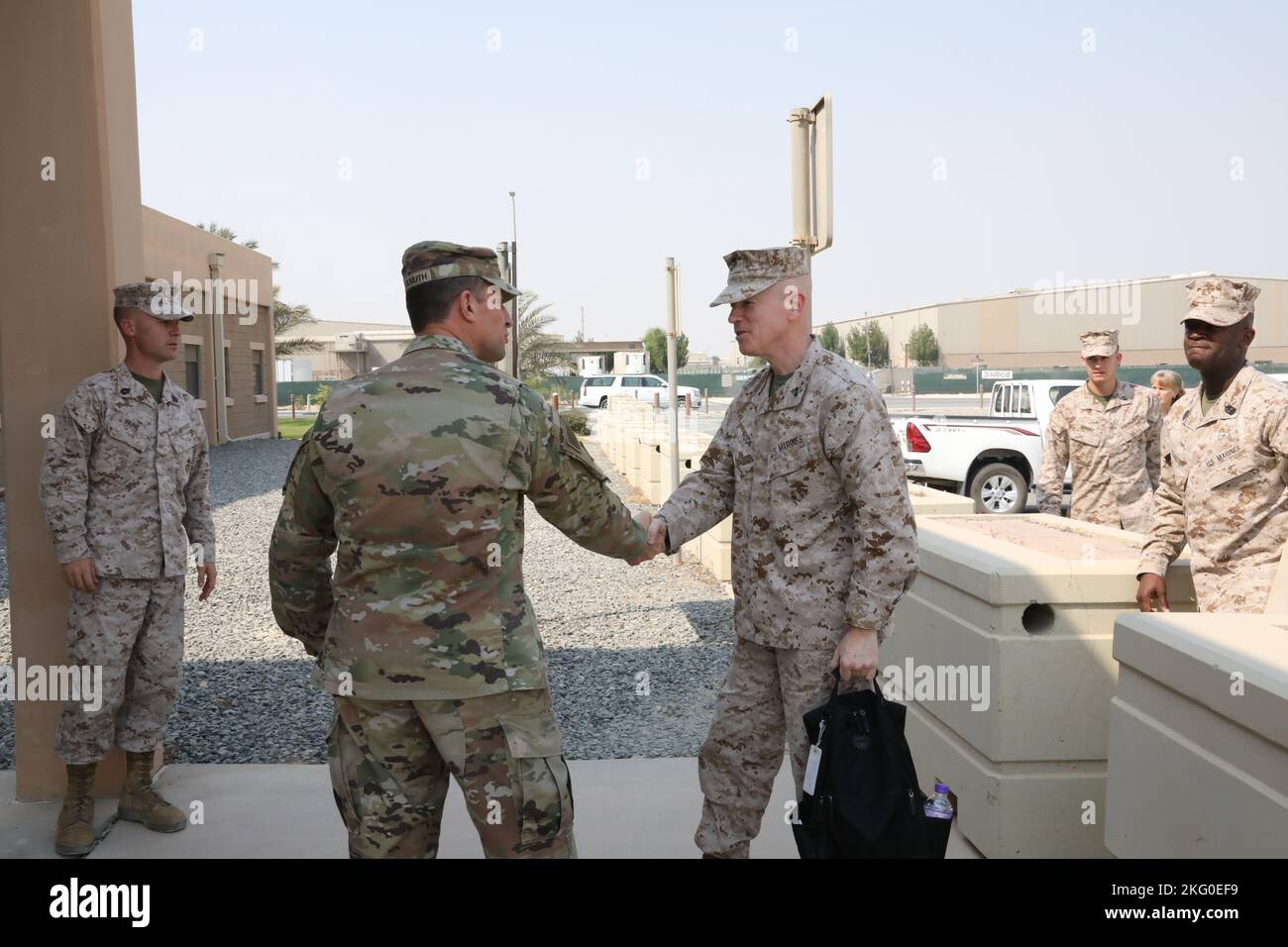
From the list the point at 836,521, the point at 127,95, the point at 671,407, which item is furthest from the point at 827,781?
the point at 671,407

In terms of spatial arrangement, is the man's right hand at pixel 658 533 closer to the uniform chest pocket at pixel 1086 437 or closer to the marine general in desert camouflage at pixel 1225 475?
the marine general in desert camouflage at pixel 1225 475

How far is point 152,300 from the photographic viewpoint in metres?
3.96

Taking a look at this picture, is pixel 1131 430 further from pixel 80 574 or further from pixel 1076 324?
pixel 1076 324

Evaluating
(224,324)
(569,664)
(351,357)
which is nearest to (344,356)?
(351,357)

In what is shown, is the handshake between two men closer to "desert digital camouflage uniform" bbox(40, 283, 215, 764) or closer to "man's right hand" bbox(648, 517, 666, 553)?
"man's right hand" bbox(648, 517, 666, 553)

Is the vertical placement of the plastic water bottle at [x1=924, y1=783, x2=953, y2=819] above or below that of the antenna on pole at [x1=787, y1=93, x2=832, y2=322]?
below

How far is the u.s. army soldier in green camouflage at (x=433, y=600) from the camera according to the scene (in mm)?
2361

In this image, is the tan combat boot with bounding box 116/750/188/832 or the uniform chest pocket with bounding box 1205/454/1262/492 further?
the tan combat boot with bounding box 116/750/188/832

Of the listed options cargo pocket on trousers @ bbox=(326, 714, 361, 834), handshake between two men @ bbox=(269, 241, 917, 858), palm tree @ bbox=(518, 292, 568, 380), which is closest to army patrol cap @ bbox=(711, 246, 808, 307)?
handshake between two men @ bbox=(269, 241, 917, 858)

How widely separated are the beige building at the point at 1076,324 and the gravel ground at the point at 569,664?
6453cm

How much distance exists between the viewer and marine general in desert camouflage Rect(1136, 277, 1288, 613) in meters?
3.40

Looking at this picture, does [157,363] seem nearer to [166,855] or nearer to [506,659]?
[166,855]

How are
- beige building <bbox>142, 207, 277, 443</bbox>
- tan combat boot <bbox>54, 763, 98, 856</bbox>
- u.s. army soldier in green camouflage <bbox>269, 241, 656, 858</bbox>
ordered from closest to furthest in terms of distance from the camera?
1. u.s. army soldier in green camouflage <bbox>269, 241, 656, 858</bbox>
2. tan combat boot <bbox>54, 763, 98, 856</bbox>
3. beige building <bbox>142, 207, 277, 443</bbox>

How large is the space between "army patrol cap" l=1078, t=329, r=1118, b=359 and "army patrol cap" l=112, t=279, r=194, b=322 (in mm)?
4620
